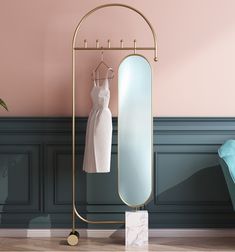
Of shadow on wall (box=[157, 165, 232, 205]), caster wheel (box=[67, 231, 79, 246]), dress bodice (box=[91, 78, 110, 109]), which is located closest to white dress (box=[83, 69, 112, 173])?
dress bodice (box=[91, 78, 110, 109])

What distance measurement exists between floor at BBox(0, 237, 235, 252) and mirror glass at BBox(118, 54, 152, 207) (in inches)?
12.1

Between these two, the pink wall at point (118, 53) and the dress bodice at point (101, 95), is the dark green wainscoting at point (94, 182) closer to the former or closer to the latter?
the pink wall at point (118, 53)

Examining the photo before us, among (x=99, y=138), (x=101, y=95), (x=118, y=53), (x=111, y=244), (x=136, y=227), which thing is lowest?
(x=111, y=244)

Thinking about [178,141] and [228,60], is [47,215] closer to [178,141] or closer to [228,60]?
[178,141]

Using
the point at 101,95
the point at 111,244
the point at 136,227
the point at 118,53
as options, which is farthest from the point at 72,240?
the point at 118,53

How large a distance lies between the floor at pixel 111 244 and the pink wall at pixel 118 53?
2.90 ft

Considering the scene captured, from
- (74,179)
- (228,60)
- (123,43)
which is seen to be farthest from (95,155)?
(228,60)

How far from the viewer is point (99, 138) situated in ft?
11.8

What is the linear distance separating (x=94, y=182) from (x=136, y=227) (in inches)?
19.5

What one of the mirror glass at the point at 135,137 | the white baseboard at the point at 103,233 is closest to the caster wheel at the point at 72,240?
the white baseboard at the point at 103,233

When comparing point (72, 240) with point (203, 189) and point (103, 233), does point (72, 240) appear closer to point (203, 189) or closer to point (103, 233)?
point (103, 233)

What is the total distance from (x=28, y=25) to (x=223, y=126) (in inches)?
61.5

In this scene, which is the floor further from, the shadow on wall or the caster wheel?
the shadow on wall

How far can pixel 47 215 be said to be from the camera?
3.91 meters
